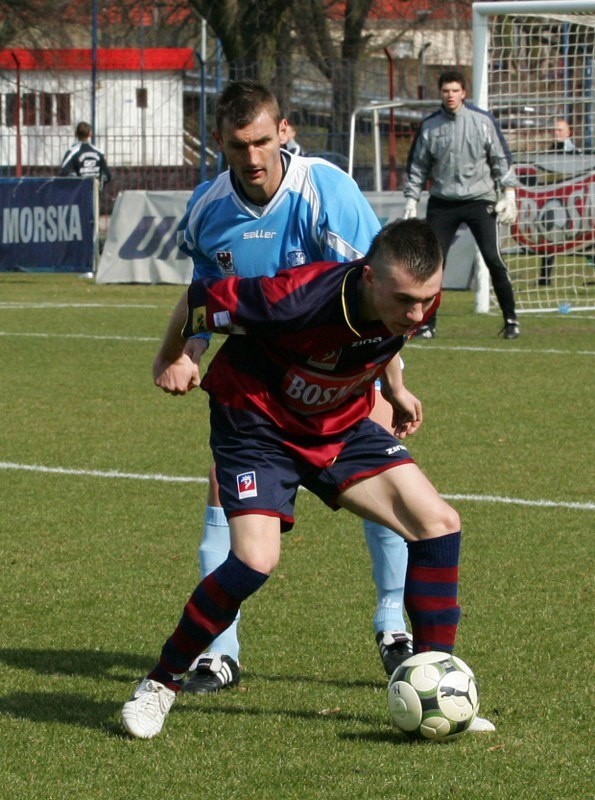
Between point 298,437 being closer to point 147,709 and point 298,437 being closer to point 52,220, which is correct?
point 147,709

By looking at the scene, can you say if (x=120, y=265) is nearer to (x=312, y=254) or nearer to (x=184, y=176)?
(x=184, y=176)

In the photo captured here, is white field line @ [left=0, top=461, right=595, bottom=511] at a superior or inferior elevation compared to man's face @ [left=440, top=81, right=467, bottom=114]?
inferior

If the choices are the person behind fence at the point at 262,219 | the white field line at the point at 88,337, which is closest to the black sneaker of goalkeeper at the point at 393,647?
the person behind fence at the point at 262,219

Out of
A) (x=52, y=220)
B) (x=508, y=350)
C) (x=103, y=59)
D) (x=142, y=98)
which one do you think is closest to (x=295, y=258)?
(x=508, y=350)

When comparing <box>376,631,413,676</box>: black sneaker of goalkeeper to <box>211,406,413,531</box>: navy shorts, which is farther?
<box>376,631,413,676</box>: black sneaker of goalkeeper

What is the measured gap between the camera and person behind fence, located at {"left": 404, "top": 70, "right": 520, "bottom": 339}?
12.1 m

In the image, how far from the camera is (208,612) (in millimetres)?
3848

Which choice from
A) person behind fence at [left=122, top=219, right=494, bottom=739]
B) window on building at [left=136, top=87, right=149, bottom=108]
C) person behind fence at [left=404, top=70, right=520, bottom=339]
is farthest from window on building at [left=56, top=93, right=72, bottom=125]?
person behind fence at [left=122, top=219, right=494, bottom=739]

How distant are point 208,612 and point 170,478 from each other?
3.39 m

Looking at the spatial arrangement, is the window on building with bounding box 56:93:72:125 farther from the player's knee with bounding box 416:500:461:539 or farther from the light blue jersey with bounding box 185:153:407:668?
the player's knee with bounding box 416:500:461:539

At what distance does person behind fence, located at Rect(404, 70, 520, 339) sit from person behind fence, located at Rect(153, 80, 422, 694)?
7.76m

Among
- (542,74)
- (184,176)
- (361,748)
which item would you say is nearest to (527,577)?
(361,748)

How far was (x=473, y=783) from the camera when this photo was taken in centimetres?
348

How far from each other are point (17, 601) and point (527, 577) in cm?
185
